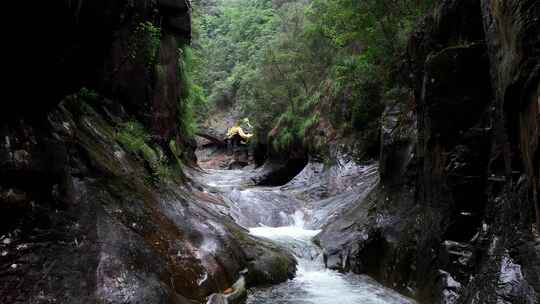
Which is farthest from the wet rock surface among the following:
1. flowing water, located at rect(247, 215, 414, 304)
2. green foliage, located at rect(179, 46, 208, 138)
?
green foliage, located at rect(179, 46, 208, 138)

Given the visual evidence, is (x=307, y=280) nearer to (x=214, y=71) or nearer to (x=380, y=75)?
(x=380, y=75)

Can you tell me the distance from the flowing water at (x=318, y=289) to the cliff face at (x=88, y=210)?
390mm

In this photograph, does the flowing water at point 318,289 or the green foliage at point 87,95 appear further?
the green foliage at point 87,95

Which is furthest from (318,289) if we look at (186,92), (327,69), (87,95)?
(327,69)

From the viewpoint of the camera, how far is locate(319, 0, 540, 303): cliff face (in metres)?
4.40

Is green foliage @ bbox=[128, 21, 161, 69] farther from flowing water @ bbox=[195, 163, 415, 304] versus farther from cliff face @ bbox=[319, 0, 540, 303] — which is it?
cliff face @ bbox=[319, 0, 540, 303]

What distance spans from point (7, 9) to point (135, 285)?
3469mm

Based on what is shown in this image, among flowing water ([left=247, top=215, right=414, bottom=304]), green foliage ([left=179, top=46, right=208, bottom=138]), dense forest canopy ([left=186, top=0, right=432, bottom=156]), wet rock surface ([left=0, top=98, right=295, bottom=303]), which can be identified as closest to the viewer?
wet rock surface ([left=0, top=98, right=295, bottom=303])

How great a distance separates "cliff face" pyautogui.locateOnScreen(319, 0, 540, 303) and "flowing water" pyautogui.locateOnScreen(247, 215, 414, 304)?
35cm

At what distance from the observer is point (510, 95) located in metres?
4.57

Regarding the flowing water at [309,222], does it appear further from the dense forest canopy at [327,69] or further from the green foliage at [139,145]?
the green foliage at [139,145]

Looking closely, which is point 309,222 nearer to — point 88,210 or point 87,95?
point 87,95

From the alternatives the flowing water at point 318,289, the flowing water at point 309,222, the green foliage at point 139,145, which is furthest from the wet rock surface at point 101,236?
the flowing water at point 309,222

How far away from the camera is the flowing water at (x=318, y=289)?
7.37 m
